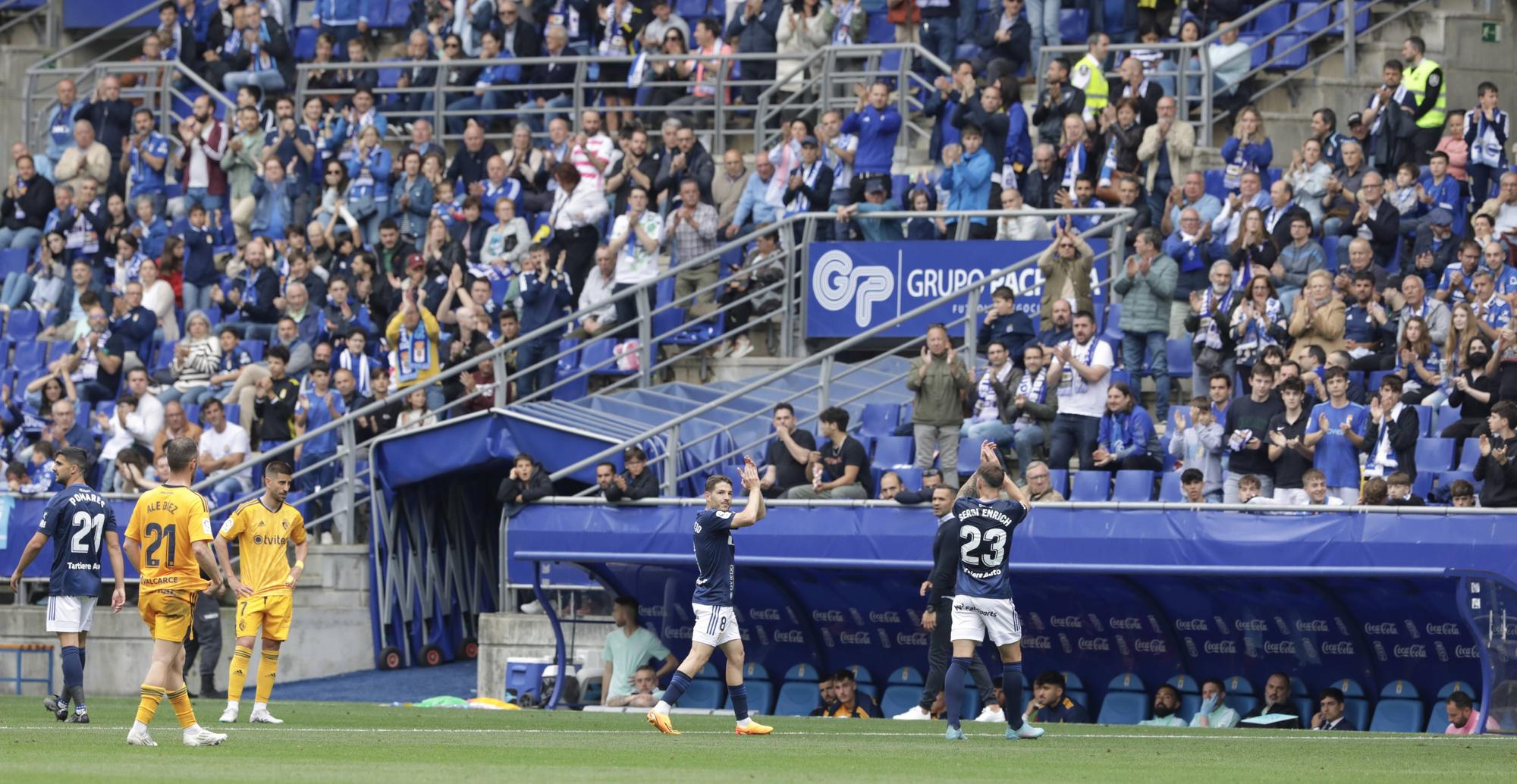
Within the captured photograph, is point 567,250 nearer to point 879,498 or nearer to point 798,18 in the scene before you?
point 798,18

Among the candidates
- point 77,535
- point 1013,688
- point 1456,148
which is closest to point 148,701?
point 77,535

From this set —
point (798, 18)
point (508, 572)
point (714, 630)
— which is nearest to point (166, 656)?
point (714, 630)

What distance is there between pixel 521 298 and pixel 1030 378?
6.74 m

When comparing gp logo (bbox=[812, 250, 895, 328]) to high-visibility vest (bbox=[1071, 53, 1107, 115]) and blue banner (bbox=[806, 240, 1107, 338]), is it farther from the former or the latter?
high-visibility vest (bbox=[1071, 53, 1107, 115])

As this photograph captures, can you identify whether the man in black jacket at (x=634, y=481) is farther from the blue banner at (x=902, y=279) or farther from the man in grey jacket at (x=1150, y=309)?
the man in grey jacket at (x=1150, y=309)

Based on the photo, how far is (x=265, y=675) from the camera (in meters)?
16.4

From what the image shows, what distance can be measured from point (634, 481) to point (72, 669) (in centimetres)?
608

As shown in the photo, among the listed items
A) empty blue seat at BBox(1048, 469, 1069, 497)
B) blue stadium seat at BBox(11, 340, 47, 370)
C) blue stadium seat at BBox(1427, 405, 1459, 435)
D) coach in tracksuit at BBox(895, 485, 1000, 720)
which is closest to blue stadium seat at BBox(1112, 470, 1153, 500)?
empty blue seat at BBox(1048, 469, 1069, 497)

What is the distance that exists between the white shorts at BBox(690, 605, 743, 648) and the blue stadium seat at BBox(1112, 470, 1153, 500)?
229 inches

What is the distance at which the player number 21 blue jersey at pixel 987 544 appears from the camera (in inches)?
593

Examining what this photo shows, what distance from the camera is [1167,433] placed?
2097 centimetres

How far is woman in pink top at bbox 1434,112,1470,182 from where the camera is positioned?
22.2 m

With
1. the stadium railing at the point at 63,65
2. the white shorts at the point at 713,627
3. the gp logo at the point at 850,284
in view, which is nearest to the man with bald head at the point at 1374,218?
the gp logo at the point at 850,284

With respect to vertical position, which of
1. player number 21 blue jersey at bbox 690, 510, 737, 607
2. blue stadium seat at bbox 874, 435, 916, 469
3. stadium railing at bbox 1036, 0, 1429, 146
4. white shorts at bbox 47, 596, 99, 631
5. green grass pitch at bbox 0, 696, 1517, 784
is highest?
stadium railing at bbox 1036, 0, 1429, 146
